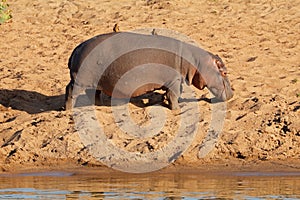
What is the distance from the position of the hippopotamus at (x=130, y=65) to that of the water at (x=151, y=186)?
1.58 metres

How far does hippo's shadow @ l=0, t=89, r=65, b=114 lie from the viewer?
42.8 feet

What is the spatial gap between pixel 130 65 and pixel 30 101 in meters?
1.69

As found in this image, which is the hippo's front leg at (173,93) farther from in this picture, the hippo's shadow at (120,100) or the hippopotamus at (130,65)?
the hippo's shadow at (120,100)

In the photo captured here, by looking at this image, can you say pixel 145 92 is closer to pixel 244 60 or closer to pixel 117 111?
pixel 117 111

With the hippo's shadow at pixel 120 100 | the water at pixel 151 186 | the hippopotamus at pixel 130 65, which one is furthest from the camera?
the hippo's shadow at pixel 120 100

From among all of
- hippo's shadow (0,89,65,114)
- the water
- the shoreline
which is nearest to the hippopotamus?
hippo's shadow (0,89,65,114)

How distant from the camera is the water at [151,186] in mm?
9820

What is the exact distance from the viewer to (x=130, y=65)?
492 inches

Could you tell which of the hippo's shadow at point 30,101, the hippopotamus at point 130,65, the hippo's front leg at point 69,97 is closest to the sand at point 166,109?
the hippo's shadow at point 30,101

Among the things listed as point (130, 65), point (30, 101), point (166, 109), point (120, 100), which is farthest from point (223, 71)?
point (30, 101)

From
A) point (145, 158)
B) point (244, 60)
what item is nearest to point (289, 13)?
point (244, 60)

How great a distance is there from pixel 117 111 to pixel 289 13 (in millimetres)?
4852

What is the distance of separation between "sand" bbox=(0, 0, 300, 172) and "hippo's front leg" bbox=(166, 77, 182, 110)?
167 millimetres

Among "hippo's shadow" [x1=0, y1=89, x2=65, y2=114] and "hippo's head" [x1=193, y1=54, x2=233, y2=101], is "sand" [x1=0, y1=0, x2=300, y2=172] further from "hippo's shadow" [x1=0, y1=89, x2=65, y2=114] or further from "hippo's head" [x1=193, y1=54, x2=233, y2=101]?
"hippo's head" [x1=193, y1=54, x2=233, y2=101]
